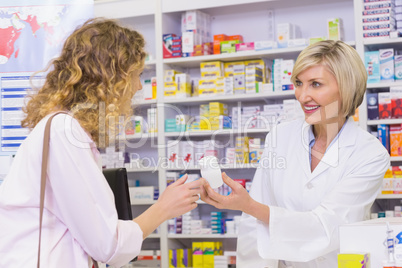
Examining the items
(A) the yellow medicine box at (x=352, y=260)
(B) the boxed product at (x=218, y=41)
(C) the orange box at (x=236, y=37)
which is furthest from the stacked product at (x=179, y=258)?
(A) the yellow medicine box at (x=352, y=260)

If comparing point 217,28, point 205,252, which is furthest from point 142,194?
point 217,28

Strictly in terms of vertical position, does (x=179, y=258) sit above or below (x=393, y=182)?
below

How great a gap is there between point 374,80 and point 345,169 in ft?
7.46

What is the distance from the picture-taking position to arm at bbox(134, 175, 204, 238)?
1647 mm

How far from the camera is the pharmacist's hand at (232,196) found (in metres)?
2.08

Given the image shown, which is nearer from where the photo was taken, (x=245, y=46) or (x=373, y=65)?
(x=373, y=65)

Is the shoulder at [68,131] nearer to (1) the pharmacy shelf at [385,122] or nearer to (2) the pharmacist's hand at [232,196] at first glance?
(2) the pharmacist's hand at [232,196]

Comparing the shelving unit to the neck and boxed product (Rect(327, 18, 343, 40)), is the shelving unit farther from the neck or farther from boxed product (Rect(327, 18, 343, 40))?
the neck

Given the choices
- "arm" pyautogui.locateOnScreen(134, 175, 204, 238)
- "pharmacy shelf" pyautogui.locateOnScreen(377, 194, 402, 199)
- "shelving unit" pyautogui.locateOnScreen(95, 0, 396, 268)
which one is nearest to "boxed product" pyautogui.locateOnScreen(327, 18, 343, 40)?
"shelving unit" pyautogui.locateOnScreen(95, 0, 396, 268)

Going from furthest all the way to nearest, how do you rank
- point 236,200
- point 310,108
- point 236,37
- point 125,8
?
1. point 125,8
2. point 236,37
3. point 310,108
4. point 236,200

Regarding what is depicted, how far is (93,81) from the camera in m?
1.63

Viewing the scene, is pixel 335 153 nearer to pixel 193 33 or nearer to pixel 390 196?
pixel 390 196

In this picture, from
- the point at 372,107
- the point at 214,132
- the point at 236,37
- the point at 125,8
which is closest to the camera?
the point at 372,107

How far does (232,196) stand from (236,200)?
0.02m
